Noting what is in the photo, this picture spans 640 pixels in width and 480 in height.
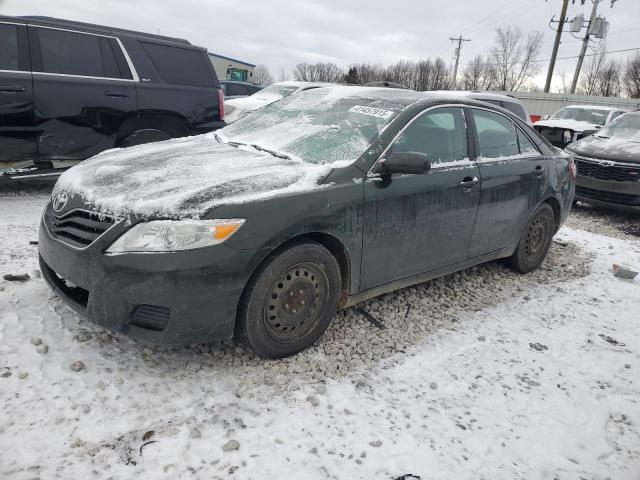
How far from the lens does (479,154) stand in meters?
3.90

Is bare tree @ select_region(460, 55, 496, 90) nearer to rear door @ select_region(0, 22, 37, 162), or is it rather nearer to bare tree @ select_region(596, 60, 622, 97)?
bare tree @ select_region(596, 60, 622, 97)

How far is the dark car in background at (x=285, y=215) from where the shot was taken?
2.44 m

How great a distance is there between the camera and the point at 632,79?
4903 cm

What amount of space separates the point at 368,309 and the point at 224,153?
5.28ft

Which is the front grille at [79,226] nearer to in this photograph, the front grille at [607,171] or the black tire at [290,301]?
the black tire at [290,301]

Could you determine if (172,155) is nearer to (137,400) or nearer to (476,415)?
(137,400)

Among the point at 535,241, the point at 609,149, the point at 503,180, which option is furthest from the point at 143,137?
the point at 609,149

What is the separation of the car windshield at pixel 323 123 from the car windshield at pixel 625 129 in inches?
248

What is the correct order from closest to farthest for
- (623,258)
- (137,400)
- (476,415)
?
(137,400) → (476,415) → (623,258)

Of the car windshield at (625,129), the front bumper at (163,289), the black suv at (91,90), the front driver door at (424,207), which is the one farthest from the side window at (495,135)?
the car windshield at (625,129)

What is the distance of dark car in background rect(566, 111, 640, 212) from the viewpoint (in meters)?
7.15

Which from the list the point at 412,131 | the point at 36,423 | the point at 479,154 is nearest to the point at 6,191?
the point at 36,423

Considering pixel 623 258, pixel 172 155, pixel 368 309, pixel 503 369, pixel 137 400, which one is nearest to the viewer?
pixel 137 400

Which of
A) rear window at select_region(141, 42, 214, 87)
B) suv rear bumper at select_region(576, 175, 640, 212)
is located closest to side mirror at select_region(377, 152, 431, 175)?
rear window at select_region(141, 42, 214, 87)
